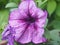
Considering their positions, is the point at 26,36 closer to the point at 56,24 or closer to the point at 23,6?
the point at 23,6

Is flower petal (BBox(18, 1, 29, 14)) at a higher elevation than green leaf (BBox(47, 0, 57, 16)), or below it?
higher

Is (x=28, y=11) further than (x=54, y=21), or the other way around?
(x=54, y=21)

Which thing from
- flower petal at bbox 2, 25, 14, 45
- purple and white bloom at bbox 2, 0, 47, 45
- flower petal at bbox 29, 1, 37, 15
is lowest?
flower petal at bbox 2, 25, 14, 45

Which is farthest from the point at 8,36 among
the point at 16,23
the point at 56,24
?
the point at 56,24

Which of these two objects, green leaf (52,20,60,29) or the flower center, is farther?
green leaf (52,20,60,29)

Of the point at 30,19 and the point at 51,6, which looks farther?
the point at 51,6

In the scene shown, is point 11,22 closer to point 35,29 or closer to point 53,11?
point 35,29

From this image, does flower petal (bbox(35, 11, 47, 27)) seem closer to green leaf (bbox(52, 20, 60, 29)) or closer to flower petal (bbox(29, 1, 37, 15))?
flower petal (bbox(29, 1, 37, 15))

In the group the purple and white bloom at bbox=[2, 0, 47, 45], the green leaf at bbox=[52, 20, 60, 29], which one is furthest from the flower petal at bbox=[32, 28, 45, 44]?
the green leaf at bbox=[52, 20, 60, 29]

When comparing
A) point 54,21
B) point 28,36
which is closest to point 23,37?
point 28,36
